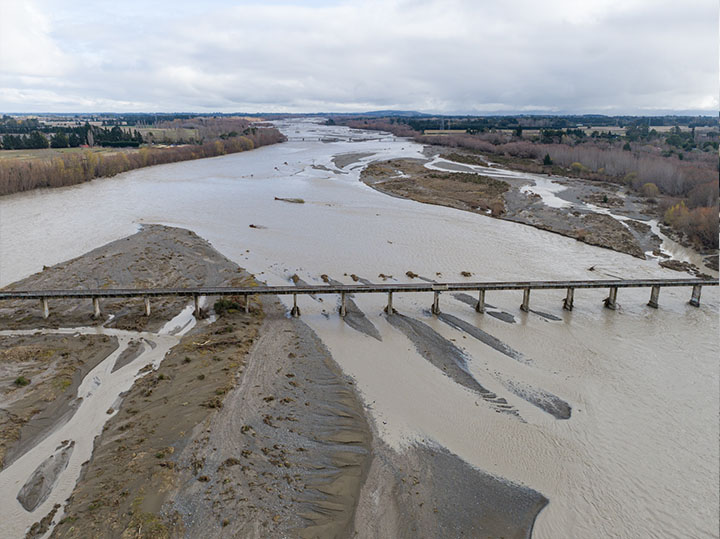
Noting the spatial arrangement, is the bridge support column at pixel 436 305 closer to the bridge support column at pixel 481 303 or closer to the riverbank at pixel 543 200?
the bridge support column at pixel 481 303

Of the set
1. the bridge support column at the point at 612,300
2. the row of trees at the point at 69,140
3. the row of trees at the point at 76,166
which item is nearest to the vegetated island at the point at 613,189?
the bridge support column at the point at 612,300

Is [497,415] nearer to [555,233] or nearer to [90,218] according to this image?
[555,233]

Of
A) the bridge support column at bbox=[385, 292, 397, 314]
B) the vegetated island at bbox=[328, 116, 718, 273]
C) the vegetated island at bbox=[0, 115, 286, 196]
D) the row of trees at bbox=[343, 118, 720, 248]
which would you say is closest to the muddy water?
the bridge support column at bbox=[385, 292, 397, 314]

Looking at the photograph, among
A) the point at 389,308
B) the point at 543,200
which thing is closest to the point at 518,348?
the point at 389,308

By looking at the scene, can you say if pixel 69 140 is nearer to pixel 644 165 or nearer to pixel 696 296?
pixel 644 165

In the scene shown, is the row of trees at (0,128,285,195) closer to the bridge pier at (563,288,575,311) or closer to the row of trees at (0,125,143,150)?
the row of trees at (0,125,143,150)
